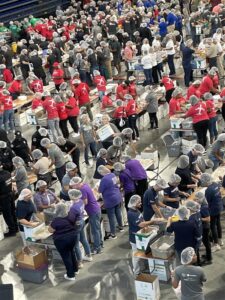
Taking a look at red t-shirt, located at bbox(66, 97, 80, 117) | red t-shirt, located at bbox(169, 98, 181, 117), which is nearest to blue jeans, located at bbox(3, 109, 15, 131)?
red t-shirt, located at bbox(66, 97, 80, 117)

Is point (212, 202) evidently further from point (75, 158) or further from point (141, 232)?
point (75, 158)

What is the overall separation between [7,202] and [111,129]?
358cm

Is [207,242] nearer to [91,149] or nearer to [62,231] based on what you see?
[62,231]

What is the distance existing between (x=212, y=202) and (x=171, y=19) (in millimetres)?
16228

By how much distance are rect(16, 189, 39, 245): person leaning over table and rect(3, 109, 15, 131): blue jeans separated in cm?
722

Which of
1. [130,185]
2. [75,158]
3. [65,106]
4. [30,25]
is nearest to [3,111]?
[65,106]

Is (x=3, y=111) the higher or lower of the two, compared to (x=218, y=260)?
higher

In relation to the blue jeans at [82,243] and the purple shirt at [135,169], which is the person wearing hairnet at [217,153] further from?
the blue jeans at [82,243]

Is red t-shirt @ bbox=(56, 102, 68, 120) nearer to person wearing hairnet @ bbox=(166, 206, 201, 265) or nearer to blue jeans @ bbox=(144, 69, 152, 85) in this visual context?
blue jeans @ bbox=(144, 69, 152, 85)

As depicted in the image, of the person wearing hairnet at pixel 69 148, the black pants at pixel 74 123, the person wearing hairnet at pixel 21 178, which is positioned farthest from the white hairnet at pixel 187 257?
the black pants at pixel 74 123

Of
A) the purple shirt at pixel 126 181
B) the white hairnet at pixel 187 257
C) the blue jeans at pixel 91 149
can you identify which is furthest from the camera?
the blue jeans at pixel 91 149

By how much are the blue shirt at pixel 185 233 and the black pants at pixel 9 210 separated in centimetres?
389

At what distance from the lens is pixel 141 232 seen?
11.0 meters

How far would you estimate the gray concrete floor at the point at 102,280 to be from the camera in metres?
10.7
